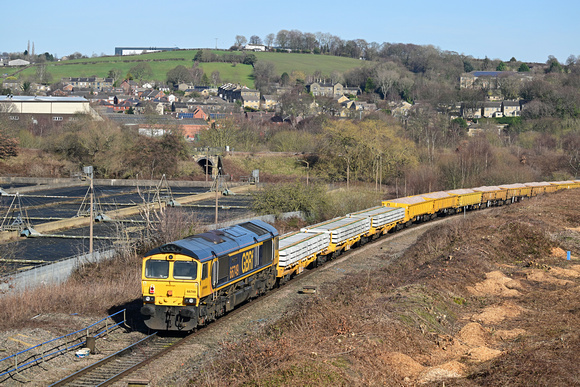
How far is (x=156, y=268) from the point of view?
786 inches

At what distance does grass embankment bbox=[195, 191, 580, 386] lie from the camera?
51.1 ft

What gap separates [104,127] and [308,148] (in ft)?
119

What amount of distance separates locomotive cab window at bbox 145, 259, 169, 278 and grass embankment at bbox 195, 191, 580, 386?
3.45 metres

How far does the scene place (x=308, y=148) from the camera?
112125 mm

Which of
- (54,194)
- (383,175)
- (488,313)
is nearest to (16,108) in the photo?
(54,194)

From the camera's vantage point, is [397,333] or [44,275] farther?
[44,275]

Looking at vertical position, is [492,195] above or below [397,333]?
below

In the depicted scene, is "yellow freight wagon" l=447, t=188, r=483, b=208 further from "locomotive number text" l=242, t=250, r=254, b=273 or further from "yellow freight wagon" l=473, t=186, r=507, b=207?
"locomotive number text" l=242, t=250, r=254, b=273

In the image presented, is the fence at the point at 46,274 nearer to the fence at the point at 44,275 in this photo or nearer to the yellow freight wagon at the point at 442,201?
the fence at the point at 44,275

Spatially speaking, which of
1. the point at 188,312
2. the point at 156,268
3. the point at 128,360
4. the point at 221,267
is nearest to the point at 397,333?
the point at 221,267

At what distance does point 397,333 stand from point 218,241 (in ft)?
23.2

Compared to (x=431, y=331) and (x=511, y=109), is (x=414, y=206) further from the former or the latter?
(x=511, y=109)

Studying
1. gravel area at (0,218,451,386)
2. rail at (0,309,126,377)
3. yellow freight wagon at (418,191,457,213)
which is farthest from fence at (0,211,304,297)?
yellow freight wagon at (418,191,457,213)

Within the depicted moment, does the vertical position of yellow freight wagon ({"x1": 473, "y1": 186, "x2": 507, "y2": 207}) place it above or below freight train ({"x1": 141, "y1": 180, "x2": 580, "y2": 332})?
below
